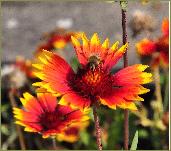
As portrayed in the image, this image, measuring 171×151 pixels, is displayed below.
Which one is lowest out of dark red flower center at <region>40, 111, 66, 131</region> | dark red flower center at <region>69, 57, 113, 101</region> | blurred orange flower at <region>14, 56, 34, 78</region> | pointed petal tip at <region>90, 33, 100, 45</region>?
dark red flower center at <region>40, 111, 66, 131</region>

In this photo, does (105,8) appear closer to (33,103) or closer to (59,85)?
(33,103)

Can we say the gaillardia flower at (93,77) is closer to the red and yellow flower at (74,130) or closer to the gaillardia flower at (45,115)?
the gaillardia flower at (45,115)

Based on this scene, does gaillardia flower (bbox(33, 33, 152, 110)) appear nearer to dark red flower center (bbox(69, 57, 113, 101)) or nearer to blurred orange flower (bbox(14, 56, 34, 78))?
dark red flower center (bbox(69, 57, 113, 101))

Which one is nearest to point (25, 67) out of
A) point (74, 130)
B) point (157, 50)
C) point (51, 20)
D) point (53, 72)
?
point (74, 130)

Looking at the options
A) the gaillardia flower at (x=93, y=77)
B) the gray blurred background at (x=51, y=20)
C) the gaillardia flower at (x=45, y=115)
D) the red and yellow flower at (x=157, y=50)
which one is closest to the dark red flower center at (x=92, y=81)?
the gaillardia flower at (x=93, y=77)

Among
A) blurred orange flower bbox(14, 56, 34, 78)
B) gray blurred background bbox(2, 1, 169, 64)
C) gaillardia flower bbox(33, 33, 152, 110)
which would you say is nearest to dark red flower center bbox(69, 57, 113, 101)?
gaillardia flower bbox(33, 33, 152, 110)
